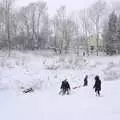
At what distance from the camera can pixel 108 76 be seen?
102 ft

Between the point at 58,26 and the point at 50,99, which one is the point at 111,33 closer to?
the point at 58,26

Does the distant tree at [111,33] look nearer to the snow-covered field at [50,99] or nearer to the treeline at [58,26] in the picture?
Answer: the treeline at [58,26]

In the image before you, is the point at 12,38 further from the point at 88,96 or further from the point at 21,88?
the point at 88,96

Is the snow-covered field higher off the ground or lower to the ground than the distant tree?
lower

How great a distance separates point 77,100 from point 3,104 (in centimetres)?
509

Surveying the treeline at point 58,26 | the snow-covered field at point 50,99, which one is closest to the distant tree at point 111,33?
the treeline at point 58,26

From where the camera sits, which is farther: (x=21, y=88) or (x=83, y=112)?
(x=21, y=88)

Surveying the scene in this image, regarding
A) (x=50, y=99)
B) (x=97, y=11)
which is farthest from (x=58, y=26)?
(x=50, y=99)

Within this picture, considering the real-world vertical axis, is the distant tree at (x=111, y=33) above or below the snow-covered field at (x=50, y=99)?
above

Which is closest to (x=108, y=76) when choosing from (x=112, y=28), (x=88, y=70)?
(x=88, y=70)

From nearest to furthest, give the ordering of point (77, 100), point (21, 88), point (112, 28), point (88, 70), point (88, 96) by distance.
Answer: point (77, 100) → point (88, 96) → point (21, 88) → point (88, 70) → point (112, 28)

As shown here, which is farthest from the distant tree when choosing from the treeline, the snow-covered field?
the snow-covered field

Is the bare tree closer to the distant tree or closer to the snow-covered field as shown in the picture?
the distant tree

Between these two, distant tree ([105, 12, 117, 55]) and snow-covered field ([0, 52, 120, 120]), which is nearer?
snow-covered field ([0, 52, 120, 120])
